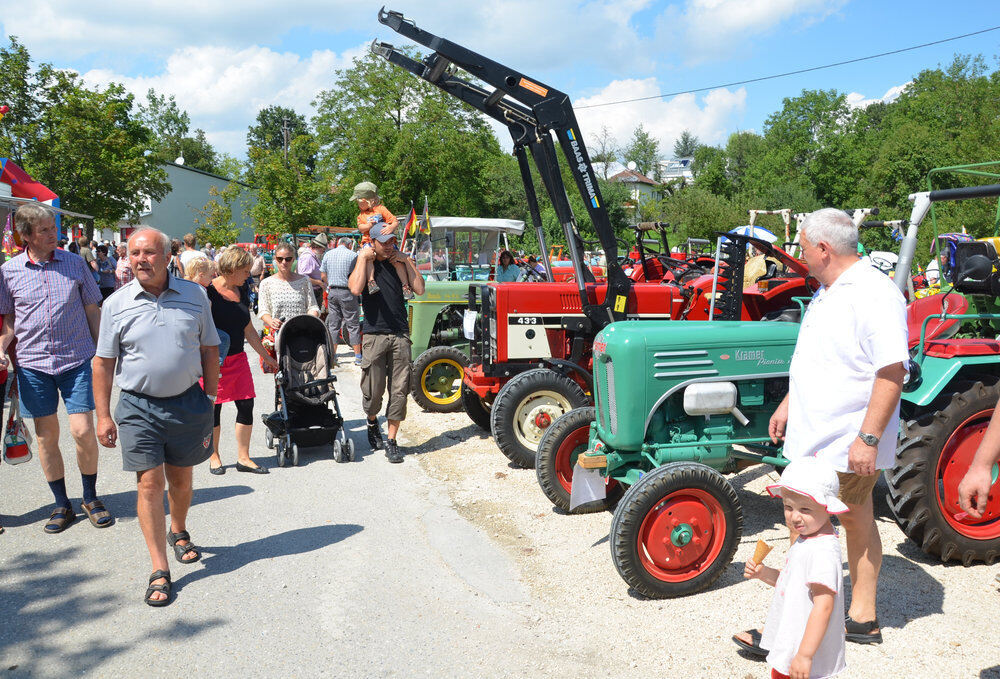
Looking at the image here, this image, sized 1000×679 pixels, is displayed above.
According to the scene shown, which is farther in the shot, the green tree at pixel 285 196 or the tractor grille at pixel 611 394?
the green tree at pixel 285 196

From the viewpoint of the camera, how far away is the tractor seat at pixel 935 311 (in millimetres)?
4625

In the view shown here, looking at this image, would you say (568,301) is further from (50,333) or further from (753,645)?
(50,333)

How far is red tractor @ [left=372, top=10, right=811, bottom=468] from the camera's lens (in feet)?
20.5

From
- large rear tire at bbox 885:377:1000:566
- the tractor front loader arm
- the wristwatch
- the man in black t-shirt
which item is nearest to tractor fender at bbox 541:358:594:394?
the tractor front loader arm

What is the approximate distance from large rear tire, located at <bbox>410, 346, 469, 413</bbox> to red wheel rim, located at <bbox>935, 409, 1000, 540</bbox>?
5025 millimetres

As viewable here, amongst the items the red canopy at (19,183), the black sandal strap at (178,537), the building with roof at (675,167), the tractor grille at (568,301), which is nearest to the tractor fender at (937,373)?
the tractor grille at (568,301)

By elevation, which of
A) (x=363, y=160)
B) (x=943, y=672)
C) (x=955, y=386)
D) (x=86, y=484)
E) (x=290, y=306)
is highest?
(x=363, y=160)

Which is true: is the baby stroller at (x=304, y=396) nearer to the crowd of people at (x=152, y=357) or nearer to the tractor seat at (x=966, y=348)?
the crowd of people at (x=152, y=357)

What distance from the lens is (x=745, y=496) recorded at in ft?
17.5

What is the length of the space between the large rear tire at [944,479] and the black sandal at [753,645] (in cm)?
131

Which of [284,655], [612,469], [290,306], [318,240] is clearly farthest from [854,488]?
[318,240]

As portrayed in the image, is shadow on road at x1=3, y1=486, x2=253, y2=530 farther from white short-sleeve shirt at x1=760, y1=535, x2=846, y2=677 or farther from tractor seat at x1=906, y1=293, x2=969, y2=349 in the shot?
tractor seat at x1=906, y1=293, x2=969, y2=349

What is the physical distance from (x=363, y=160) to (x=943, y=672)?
33700mm

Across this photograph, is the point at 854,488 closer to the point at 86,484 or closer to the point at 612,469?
the point at 612,469
